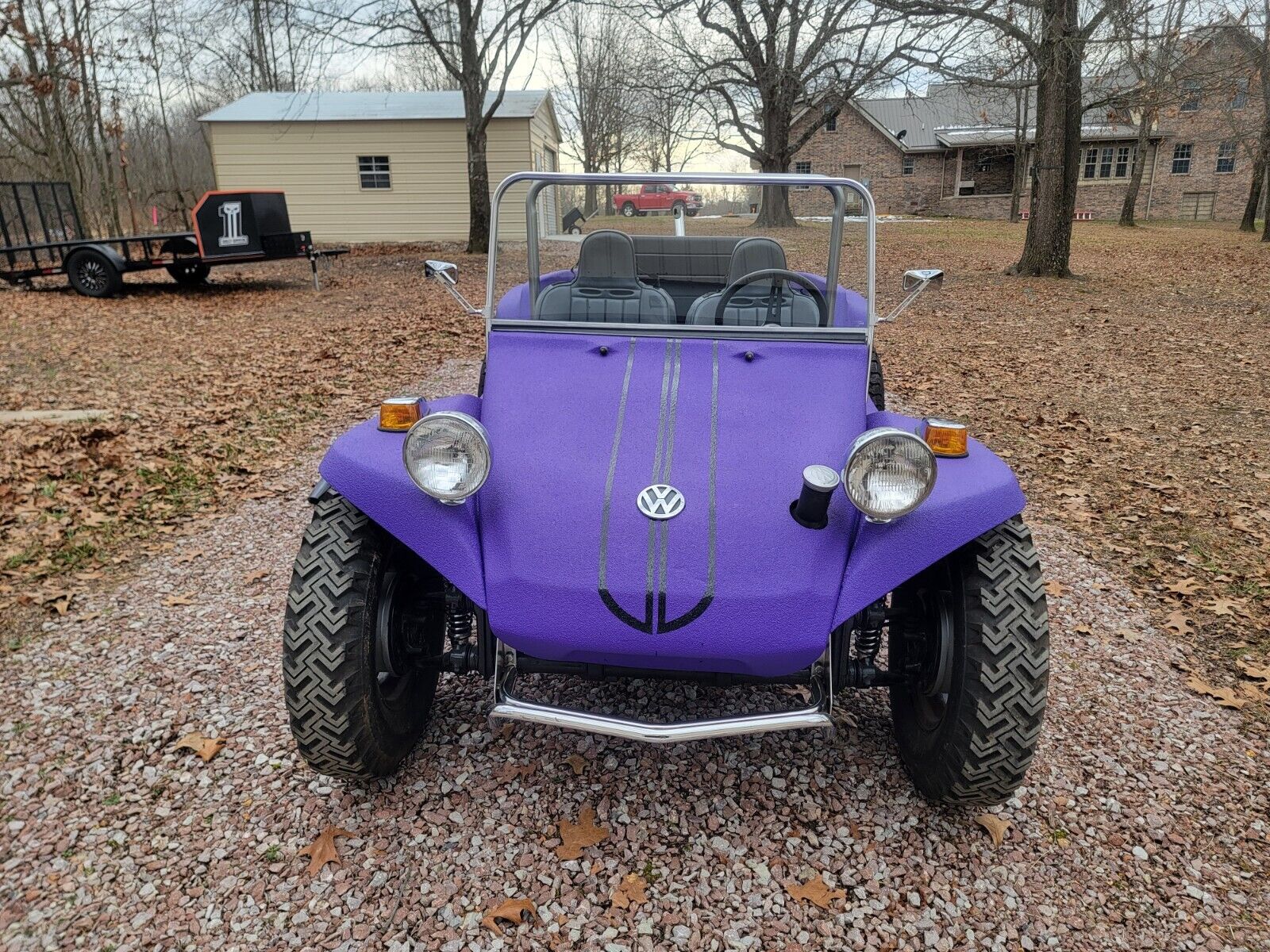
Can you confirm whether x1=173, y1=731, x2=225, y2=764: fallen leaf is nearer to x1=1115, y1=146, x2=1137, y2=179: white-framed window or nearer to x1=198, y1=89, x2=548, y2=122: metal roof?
x1=198, y1=89, x2=548, y2=122: metal roof

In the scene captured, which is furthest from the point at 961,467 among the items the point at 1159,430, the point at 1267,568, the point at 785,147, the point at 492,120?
the point at 785,147

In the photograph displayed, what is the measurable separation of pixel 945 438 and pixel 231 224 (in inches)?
507

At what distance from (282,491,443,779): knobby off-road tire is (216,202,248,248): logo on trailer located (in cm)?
1200

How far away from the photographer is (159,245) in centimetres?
1304

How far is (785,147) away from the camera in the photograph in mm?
22844

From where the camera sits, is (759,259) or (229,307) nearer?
(759,259)

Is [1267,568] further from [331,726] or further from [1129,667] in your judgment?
[331,726]

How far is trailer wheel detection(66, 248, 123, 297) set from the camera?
12438 millimetres

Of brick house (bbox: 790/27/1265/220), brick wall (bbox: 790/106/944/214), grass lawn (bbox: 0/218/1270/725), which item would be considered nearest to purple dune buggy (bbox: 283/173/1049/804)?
grass lawn (bbox: 0/218/1270/725)

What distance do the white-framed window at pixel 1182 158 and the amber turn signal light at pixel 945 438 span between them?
46.2 meters

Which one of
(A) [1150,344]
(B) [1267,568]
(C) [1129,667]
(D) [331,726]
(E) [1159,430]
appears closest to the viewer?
(D) [331,726]

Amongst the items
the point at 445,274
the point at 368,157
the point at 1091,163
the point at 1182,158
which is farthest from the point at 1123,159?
the point at 445,274

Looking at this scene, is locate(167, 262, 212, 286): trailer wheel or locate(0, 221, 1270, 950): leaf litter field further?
locate(167, 262, 212, 286): trailer wheel

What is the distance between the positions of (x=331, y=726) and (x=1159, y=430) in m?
6.26
